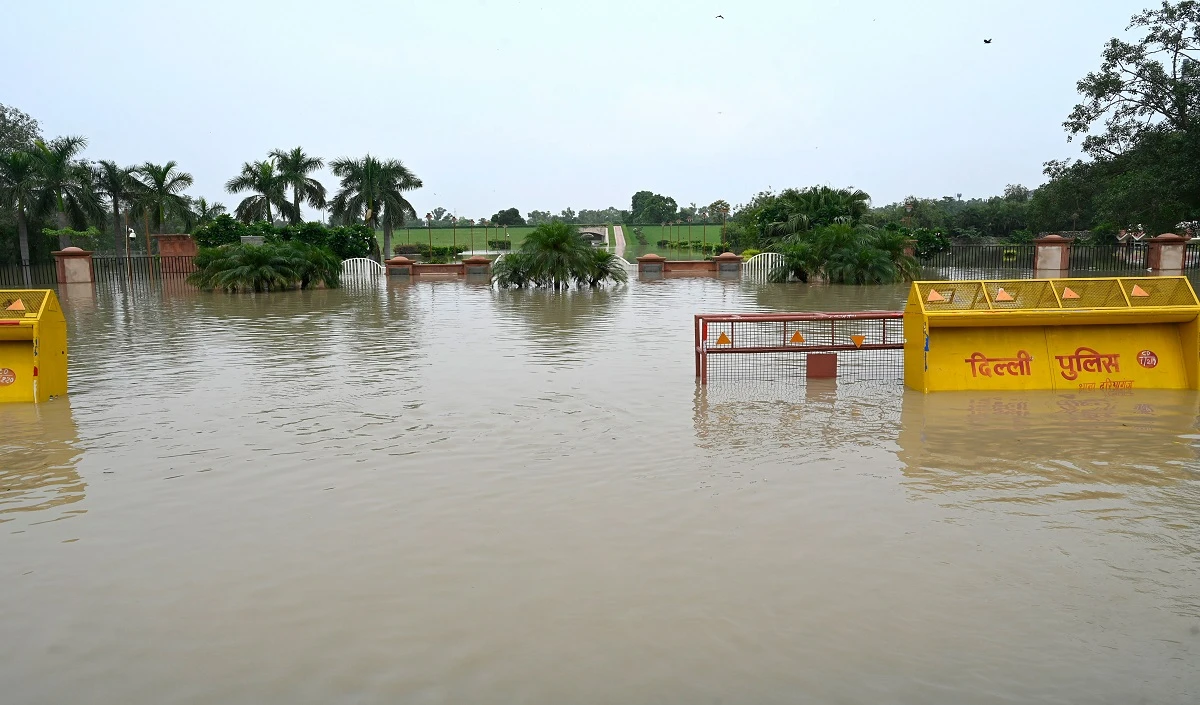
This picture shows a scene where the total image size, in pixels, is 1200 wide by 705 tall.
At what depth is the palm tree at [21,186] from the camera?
154ft

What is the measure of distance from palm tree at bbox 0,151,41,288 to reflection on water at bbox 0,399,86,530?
43.5m

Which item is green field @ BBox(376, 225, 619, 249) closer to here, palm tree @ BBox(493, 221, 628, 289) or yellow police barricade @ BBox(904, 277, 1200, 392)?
palm tree @ BBox(493, 221, 628, 289)

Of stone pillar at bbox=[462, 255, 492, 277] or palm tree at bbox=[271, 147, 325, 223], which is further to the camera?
palm tree at bbox=[271, 147, 325, 223]

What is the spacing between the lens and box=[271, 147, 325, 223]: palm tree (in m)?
63.2

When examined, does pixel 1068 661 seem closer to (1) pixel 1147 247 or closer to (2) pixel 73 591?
(2) pixel 73 591

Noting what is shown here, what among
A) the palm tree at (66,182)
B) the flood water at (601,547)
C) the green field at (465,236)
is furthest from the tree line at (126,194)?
the flood water at (601,547)

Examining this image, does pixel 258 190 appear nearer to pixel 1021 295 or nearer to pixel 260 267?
pixel 260 267

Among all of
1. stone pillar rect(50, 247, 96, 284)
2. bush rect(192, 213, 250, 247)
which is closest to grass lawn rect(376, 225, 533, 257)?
bush rect(192, 213, 250, 247)

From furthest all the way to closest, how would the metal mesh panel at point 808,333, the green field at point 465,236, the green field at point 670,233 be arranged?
1. the green field at point 465,236
2. the green field at point 670,233
3. the metal mesh panel at point 808,333

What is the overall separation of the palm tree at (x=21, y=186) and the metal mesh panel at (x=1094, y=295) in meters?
50.0

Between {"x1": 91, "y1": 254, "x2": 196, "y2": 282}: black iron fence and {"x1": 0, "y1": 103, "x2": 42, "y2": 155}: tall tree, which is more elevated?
{"x1": 0, "y1": 103, "x2": 42, "y2": 155}: tall tree

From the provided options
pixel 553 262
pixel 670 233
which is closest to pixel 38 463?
pixel 553 262

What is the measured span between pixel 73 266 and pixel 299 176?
25921mm

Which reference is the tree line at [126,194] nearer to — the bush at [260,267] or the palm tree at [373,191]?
the palm tree at [373,191]
